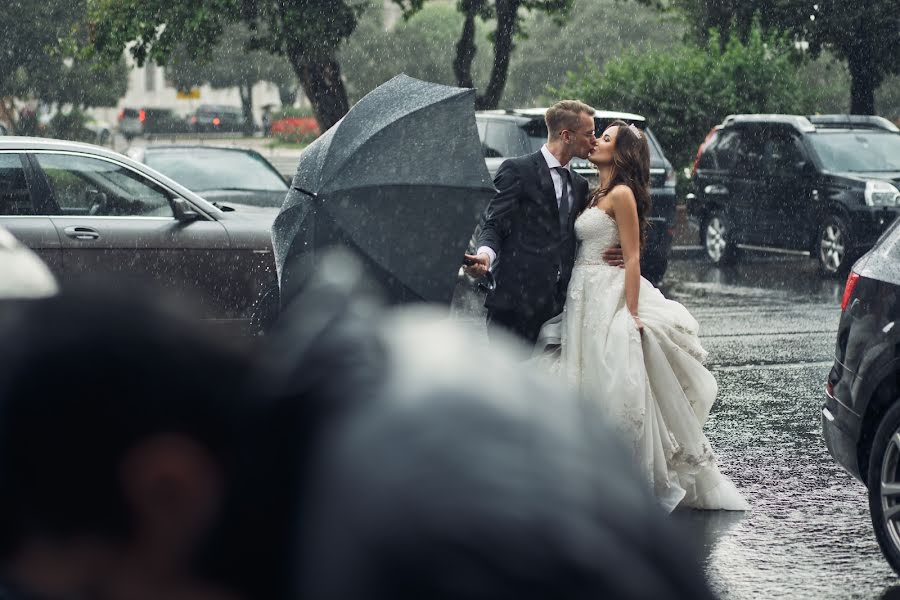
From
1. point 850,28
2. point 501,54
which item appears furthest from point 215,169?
point 850,28

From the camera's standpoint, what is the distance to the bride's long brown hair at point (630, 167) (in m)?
5.72

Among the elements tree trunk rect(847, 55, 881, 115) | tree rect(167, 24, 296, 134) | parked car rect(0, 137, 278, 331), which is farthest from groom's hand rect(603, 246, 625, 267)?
tree rect(167, 24, 296, 134)

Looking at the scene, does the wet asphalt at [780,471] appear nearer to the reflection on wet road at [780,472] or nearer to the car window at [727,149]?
the reflection on wet road at [780,472]

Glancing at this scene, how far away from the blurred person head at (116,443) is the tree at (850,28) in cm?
2473

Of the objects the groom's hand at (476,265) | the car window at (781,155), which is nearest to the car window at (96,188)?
the groom's hand at (476,265)

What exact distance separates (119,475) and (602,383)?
5019mm

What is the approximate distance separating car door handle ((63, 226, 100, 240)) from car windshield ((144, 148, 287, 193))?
429 centimetres

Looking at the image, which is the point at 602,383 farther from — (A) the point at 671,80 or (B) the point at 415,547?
(A) the point at 671,80

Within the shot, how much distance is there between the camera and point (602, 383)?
5625mm

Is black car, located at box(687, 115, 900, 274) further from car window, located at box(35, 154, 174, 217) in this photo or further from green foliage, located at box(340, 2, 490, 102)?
green foliage, located at box(340, 2, 490, 102)

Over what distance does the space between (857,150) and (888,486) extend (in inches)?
486

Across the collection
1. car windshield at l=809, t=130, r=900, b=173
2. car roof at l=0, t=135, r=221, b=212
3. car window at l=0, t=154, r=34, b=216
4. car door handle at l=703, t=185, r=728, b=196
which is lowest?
car door handle at l=703, t=185, r=728, b=196

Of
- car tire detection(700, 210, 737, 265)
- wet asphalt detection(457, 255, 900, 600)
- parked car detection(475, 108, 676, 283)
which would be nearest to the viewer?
wet asphalt detection(457, 255, 900, 600)

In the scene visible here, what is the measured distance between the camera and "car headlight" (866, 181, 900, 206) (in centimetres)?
1541
